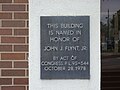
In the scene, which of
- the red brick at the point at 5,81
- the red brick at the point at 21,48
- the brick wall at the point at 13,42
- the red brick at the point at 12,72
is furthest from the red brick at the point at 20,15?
the red brick at the point at 5,81

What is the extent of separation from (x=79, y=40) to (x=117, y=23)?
9.97m

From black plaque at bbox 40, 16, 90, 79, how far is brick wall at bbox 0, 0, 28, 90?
212 mm

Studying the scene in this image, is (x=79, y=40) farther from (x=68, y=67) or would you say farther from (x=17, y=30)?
(x=17, y=30)

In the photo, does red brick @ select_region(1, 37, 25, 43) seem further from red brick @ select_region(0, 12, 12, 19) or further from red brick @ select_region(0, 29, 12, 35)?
red brick @ select_region(0, 12, 12, 19)

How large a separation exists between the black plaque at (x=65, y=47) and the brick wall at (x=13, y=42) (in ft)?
0.70

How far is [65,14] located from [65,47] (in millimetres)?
380

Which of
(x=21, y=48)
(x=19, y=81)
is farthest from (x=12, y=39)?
(x=19, y=81)

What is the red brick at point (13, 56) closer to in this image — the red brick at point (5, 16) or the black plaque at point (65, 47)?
the black plaque at point (65, 47)

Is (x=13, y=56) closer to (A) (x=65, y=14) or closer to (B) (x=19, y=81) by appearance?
(B) (x=19, y=81)

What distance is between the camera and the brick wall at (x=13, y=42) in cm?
490

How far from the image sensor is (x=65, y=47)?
16.1ft

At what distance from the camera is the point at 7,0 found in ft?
16.1

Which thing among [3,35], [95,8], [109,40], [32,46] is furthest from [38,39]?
[109,40]

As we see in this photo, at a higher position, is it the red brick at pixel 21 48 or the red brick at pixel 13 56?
the red brick at pixel 21 48
